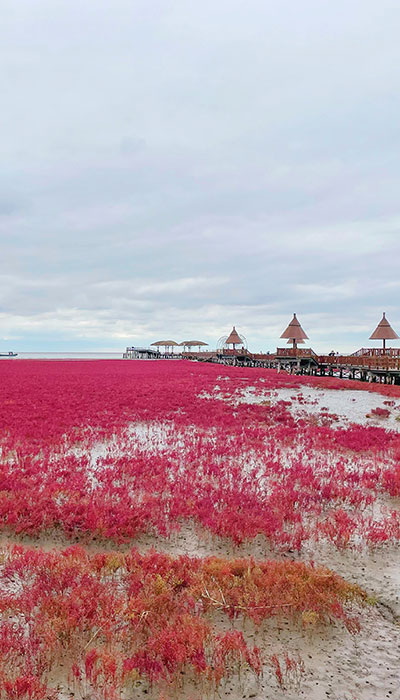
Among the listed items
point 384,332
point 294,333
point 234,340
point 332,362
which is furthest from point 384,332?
point 234,340

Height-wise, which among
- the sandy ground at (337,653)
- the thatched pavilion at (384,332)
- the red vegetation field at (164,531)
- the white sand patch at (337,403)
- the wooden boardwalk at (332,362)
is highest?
the thatched pavilion at (384,332)

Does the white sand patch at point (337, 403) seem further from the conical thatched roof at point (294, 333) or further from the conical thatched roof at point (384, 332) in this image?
the conical thatched roof at point (294, 333)

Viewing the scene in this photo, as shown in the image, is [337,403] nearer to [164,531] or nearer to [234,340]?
[164,531]

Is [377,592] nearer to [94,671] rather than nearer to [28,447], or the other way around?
[94,671]

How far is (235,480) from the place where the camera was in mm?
9836

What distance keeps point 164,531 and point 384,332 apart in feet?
162

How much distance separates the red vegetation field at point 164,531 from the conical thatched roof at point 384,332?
37828 mm

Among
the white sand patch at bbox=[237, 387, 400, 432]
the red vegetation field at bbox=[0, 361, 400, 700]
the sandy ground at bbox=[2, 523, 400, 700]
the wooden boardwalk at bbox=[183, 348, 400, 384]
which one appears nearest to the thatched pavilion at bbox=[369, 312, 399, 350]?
the wooden boardwalk at bbox=[183, 348, 400, 384]

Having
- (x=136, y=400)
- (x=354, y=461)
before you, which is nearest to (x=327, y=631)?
(x=354, y=461)

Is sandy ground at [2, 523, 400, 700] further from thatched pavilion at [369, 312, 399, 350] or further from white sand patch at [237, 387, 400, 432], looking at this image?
thatched pavilion at [369, 312, 399, 350]

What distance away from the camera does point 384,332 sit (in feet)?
166

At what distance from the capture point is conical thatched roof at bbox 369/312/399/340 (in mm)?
49938

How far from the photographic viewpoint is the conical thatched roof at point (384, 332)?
49.9 meters

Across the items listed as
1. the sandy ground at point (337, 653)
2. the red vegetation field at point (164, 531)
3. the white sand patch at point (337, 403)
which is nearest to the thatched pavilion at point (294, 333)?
the white sand patch at point (337, 403)
